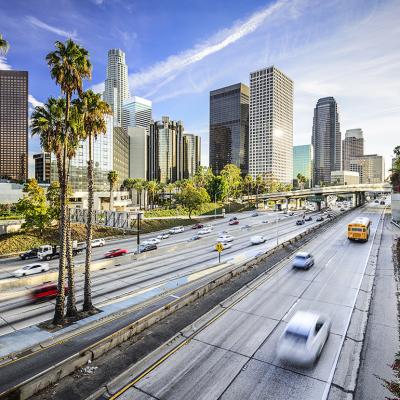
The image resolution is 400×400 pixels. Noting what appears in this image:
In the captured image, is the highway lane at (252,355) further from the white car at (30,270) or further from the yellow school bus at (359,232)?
the white car at (30,270)

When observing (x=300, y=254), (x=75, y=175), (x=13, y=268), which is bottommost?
(x=13, y=268)

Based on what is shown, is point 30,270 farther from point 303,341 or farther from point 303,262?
point 303,341

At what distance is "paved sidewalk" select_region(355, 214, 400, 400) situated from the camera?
38.1 feet

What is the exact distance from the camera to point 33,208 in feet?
155

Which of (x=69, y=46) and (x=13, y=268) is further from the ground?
(x=69, y=46)

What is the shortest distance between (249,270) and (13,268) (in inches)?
1188

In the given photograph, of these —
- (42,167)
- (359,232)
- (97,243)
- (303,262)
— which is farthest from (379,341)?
(42,167)

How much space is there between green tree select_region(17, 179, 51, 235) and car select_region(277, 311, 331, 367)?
46.2 meters

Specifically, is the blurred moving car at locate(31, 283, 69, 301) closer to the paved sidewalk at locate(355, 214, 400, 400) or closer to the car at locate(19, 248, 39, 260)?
the car at locate(19, 248, 39, 260)

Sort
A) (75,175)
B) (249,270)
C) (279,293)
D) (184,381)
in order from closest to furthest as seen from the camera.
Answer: (184,381) < (279,293) < (249,270) < (75,175)

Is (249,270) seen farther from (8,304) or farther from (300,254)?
(8,304)

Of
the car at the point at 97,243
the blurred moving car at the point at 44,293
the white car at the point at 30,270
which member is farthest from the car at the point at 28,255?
the blurred moving car at the point at 44,293

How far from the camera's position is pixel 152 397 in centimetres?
1097

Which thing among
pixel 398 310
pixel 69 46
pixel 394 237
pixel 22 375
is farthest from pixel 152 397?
pixel 394 237
